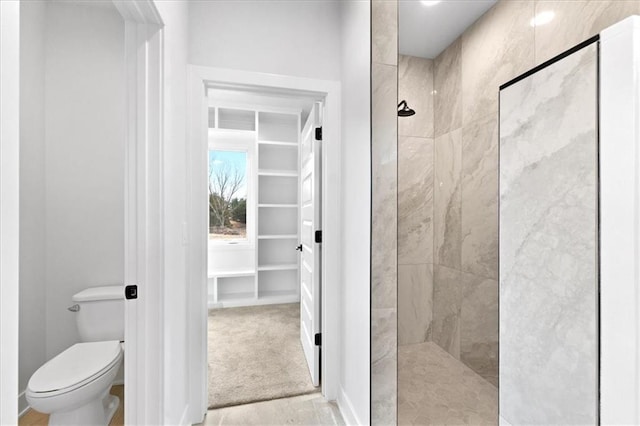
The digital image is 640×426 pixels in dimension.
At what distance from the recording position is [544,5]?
0.65 metres

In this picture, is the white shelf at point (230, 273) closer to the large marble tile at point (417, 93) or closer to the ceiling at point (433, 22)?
the large marble tile at point (417, 93)

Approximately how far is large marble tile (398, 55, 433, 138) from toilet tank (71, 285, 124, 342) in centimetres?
205

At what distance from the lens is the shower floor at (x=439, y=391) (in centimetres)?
85

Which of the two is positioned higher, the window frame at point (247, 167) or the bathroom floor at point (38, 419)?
the window frame at point (247, 167)

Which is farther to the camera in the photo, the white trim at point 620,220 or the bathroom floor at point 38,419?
the bathroom floor at point 38,419

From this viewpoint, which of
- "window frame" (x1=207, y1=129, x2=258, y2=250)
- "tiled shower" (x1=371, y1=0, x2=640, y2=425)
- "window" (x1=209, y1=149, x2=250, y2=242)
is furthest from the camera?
"window" (x1=209, y1=149, x2=250, y2=242)

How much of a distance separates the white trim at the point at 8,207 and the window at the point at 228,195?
3.51 metres

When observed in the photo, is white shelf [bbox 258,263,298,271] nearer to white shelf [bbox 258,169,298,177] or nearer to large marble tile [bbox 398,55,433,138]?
white shelf [bbox 258,169,298,177]

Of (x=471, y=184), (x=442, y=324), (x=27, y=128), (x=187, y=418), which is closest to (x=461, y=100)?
(x=471, y=184)

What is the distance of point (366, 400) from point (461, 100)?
1381 millimetres

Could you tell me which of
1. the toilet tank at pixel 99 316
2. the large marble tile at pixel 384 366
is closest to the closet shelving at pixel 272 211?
the toilet tank at pixel 99 316

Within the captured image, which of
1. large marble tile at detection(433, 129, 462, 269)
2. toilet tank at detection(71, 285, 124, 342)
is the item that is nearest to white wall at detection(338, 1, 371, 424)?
large marble tile at detection(433, 129, 462, 269)

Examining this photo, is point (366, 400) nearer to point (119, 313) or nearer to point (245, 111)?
point (119, 313)

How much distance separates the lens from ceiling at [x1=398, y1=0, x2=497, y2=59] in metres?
0.85
